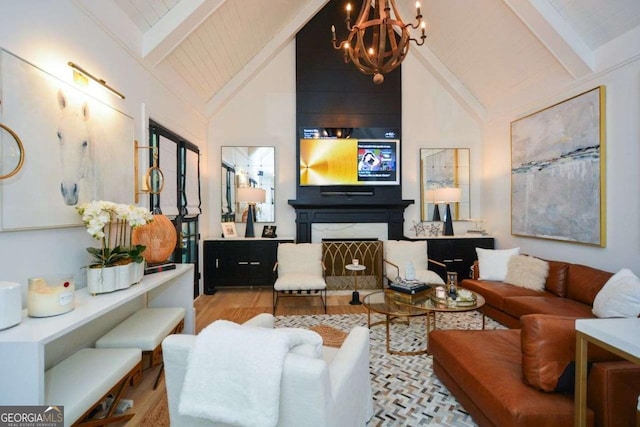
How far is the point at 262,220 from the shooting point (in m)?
5.18

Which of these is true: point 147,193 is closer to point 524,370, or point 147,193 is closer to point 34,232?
point 34,232

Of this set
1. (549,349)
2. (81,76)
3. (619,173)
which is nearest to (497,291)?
(619,173)

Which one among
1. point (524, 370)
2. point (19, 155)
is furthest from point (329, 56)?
point (524, 370)

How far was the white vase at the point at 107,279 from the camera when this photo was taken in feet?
Result: 6.14

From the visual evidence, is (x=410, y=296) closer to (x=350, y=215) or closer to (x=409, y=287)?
(x=409, y=287)

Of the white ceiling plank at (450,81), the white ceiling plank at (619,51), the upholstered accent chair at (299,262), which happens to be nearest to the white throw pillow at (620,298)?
the white ceiling plank at (619,51)

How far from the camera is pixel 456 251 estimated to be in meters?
4.83

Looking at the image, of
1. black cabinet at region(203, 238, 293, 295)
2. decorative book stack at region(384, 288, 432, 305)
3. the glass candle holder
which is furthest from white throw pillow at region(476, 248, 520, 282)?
black cabinet at region(203, 238, 293, 295)

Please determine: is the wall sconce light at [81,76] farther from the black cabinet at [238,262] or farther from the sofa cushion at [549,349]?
the sofa cushion at [549,349]

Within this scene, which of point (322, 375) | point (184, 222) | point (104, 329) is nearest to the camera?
point (322, 375)

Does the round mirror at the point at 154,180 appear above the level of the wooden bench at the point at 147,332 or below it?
above

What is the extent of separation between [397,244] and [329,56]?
10.8 ft

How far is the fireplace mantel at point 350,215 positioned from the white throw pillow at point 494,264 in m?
1.47

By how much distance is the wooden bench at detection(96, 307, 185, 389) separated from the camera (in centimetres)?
201
